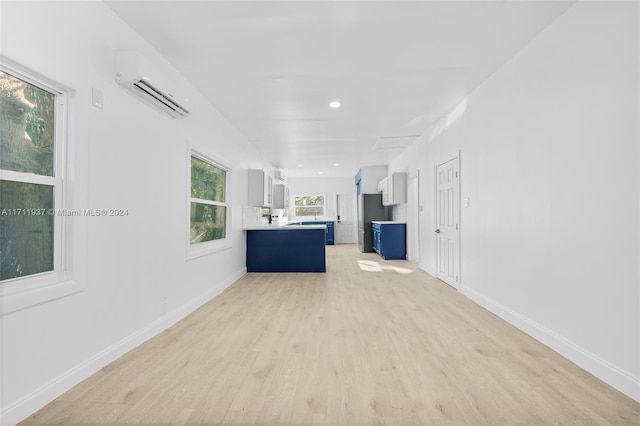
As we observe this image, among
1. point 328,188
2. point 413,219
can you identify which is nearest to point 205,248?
point 413,219

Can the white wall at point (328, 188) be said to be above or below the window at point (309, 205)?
above

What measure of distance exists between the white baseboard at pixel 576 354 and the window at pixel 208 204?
139 inches

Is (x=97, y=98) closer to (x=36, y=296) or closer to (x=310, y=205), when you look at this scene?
(x=36, y=296)

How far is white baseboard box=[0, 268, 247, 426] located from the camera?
1.64m

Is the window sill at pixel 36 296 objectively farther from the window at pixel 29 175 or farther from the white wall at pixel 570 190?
the white wall at pixel 570 190

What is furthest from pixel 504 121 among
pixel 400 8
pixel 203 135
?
pixel 203 135

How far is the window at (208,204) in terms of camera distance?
4.01 m

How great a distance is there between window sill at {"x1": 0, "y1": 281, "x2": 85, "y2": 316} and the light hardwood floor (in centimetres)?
59

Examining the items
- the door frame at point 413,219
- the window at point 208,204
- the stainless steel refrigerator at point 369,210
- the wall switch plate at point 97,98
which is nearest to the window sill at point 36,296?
the wall switch plate at point 97,98

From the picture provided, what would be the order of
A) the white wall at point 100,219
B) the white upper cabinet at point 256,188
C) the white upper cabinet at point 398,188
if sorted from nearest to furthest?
the white wall at point 100,219, the white upper cabinet at point 256,188, the white upper cabinet at point 398,188

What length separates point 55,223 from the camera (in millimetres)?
1988

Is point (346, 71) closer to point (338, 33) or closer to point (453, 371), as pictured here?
point (338, 33)

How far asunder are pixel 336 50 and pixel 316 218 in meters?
8.92

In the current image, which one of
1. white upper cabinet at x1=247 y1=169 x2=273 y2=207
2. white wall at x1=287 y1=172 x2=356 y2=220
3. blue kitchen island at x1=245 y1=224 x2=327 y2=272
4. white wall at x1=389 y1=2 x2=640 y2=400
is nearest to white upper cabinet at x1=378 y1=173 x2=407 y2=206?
blue kitchen island at x1=245 y1=224 x2=327 y2=272
